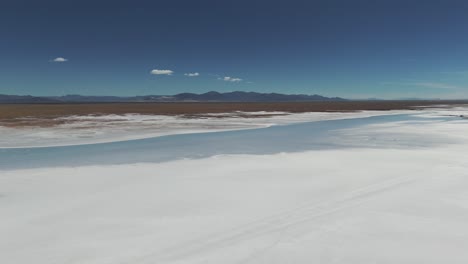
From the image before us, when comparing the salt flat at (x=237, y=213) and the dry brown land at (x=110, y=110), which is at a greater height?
the dry brown land at (x=110, y=110)

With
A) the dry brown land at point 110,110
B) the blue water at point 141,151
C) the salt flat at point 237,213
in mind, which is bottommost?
the salt flat at point 237,213

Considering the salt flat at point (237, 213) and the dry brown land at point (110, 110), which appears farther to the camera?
the dry brown land at point (110, 110)

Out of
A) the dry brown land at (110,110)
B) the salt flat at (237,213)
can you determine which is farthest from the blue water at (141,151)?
the dry brown land at (110,110)

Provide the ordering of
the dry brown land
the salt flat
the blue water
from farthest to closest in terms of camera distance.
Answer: the dry brown land, the blue water, the salt flat

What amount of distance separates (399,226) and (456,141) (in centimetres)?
1252

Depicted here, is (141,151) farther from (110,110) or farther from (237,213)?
(110,110)

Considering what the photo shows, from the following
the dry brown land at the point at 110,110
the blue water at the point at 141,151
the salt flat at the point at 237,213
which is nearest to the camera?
the salt flat at the point at 237,213

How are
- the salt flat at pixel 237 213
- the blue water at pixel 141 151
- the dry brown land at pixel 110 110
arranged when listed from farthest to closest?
the dry brown land at pixel 110 110 → the blue water at pixel 141 151 → the salt flat at pixel 237 213

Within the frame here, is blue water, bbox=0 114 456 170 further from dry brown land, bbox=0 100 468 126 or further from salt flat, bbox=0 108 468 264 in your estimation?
dry brown land, bbox=0 100 468 126

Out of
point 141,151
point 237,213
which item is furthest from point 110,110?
point 237,213

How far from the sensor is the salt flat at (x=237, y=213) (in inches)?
183

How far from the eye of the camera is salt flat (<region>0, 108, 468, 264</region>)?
15.2 ft

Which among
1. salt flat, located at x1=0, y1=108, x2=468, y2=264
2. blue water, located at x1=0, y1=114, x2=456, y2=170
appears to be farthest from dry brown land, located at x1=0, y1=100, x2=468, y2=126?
salt flat, located at x1=0, y1=108, x2=468, y2=264

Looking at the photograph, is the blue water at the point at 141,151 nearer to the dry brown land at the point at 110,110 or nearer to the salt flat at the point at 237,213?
the salt flat at the point at 237,213
